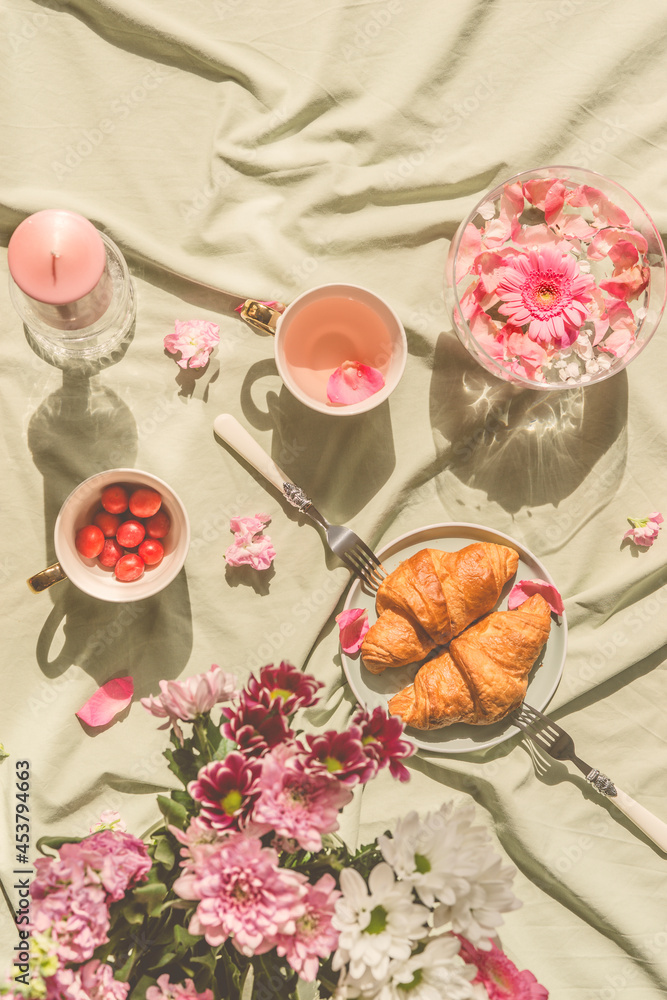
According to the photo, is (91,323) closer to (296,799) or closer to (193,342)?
(193,342)

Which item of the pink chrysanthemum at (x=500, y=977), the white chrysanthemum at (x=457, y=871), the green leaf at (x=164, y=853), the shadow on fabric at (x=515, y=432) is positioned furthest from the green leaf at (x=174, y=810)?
the shadow on fabric at (x=515, y=432)

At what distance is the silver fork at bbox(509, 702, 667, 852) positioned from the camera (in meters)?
1.41

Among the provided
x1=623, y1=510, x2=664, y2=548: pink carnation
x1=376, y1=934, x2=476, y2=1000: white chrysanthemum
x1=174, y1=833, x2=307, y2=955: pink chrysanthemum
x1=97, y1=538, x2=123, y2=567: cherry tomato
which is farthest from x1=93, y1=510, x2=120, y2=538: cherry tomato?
x1=623, y1=510, x2=664, y2=548: pink carnation

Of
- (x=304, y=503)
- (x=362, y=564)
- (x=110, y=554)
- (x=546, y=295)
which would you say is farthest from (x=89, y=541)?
(x=546, y=295)

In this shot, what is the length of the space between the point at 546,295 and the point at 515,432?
0.27 meters

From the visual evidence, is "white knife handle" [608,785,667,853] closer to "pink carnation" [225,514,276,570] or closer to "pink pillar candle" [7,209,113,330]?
"pink carnation" [225,514,276,570]

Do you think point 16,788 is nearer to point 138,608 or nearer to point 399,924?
point 138,608

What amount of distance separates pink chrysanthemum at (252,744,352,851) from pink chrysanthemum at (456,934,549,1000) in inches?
10.4

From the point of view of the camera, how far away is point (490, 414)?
150 centimetres

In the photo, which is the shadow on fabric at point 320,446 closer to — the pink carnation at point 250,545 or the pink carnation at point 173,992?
the pink carnation at point 250,545

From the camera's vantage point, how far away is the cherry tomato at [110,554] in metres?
1.36

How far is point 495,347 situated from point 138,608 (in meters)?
0.84

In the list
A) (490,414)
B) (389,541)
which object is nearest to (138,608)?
(389,541)

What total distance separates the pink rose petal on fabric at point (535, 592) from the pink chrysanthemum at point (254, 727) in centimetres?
72
